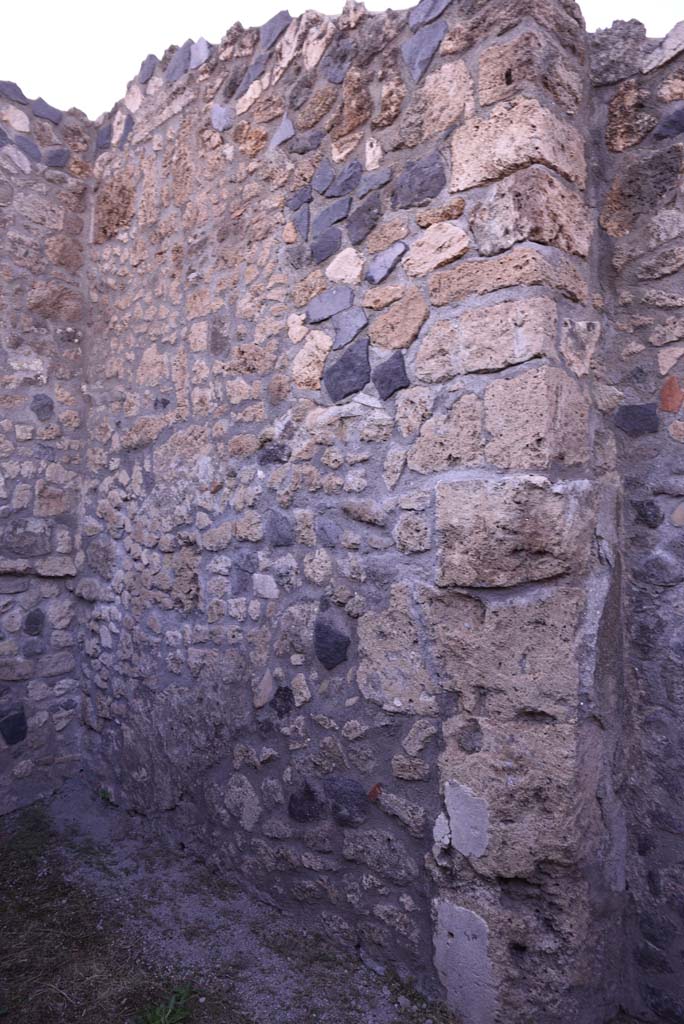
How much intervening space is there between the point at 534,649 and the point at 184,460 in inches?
65.2

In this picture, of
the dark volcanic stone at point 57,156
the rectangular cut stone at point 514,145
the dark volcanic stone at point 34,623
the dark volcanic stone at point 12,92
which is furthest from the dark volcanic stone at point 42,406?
the rectangular cut stone at point 514,145

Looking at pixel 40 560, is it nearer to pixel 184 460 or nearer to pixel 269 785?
pixel 184 460

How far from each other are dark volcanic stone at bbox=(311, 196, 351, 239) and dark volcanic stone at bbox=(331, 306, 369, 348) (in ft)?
1.04

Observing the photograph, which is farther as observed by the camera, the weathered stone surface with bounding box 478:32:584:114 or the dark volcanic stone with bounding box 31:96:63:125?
the dark volcanic stone with bounding box 31:96:63:125

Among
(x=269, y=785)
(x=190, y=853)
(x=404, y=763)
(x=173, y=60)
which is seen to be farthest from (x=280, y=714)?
(x=173, y=60)

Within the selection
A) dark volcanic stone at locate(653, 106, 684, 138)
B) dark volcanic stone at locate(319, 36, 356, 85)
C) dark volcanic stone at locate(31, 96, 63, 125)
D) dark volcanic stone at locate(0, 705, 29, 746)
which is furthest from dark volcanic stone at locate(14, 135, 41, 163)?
dark volcanic stone at locate(653, 106, 684, 138)

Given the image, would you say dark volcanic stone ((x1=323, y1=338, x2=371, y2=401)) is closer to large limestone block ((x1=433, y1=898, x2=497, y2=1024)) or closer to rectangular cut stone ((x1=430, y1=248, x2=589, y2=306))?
rectangular cut stone ((x1=430, y1=248, x2=589, y2=306))

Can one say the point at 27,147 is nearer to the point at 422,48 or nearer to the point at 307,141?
the point at 307,141

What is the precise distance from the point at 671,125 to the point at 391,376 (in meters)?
1.04

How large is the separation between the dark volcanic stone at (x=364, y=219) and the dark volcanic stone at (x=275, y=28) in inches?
36.5

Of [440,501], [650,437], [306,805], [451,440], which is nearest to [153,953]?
[306,805]

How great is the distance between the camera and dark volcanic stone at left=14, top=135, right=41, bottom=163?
3.47m

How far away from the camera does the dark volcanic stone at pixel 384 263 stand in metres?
2.19

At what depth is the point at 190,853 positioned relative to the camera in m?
2.87
